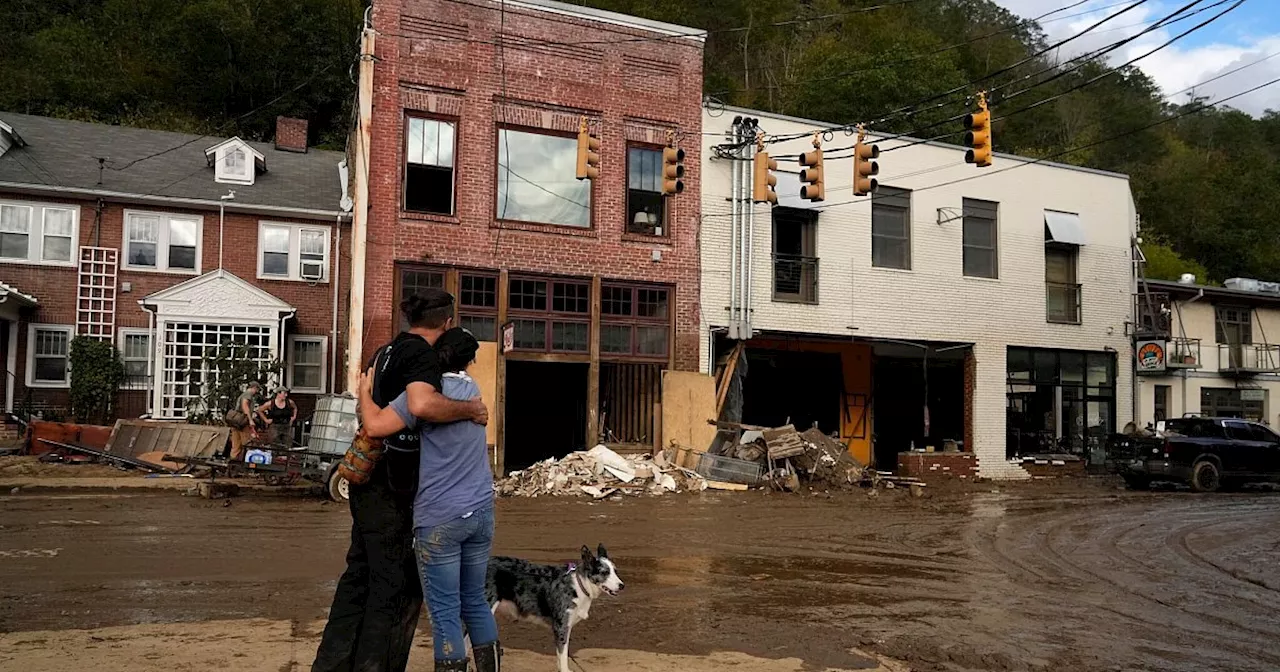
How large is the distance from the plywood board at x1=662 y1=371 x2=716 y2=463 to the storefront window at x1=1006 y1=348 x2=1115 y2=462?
984 cm

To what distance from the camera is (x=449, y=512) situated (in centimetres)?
461

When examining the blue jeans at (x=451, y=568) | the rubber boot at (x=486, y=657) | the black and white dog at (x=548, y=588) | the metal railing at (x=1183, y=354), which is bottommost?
the rubber boot at (x=486, y=657)

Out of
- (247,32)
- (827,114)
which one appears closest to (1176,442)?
(827,114)

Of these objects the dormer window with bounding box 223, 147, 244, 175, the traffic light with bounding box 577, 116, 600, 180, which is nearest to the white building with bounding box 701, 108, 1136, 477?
the traffic light with bounding box 577, 116, 600, 180

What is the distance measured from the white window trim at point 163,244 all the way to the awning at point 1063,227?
2134cm

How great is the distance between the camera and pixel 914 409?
2664 cm

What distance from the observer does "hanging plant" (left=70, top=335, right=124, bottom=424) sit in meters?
20.8

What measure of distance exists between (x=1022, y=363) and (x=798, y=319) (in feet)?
24.8

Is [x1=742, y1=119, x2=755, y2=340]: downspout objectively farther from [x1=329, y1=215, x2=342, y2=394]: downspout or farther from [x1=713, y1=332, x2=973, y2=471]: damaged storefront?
[x1=329, y1=215, x2=342, y2=394]: downspout

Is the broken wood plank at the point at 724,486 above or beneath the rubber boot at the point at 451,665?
beneath

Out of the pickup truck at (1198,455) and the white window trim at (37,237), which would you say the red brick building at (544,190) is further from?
the pickup truck at (1198,455)

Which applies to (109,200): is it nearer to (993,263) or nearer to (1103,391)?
(993,263)

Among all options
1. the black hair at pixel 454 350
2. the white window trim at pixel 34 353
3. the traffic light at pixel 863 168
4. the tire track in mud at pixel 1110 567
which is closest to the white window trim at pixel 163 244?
the white window trim at pixel 34 353

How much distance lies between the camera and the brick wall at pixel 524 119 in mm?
18766
